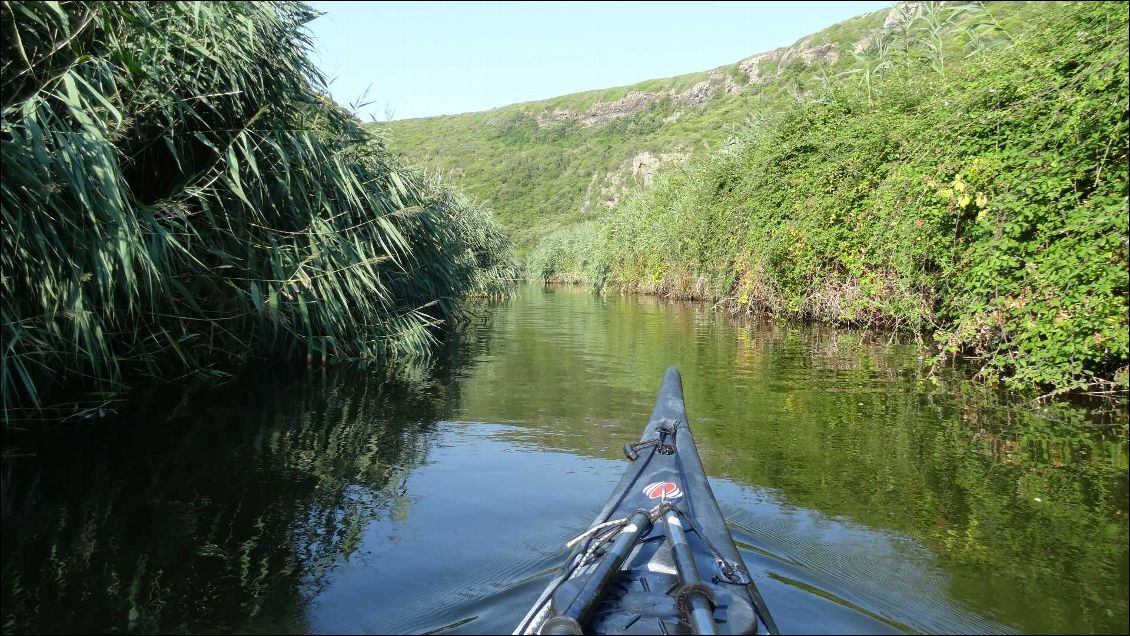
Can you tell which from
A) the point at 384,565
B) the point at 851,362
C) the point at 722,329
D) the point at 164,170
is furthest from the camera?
the point at 722,329

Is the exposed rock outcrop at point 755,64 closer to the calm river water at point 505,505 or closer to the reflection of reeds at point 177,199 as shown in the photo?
the reflection of reeds at point 177,199

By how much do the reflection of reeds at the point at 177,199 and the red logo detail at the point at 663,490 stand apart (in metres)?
4.19

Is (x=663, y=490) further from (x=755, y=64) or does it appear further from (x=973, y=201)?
(x=755, y=64)

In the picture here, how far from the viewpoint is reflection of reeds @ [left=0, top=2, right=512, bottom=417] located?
5.56m

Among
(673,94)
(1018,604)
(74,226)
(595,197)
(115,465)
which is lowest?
(1018,604)

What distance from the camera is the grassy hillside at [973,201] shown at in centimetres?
653

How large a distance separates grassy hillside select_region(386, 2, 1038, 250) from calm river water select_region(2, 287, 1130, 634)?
59.2 meters

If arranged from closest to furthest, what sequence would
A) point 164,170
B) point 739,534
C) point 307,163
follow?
point 739,534 < point 164,170 < point 307,163

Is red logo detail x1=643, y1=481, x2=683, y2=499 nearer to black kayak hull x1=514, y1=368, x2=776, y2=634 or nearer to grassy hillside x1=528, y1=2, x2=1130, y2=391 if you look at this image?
black kayak hull x1=514, y1=368, x2=776, y2=634

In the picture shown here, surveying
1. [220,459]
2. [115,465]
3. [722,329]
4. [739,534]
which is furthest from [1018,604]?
[722,329]

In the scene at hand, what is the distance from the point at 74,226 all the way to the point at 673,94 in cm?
14729

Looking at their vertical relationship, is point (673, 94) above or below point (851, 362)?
above

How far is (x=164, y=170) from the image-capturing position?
8.05 m

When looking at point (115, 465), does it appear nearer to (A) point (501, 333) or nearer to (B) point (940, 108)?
(B) point (940, 108)
